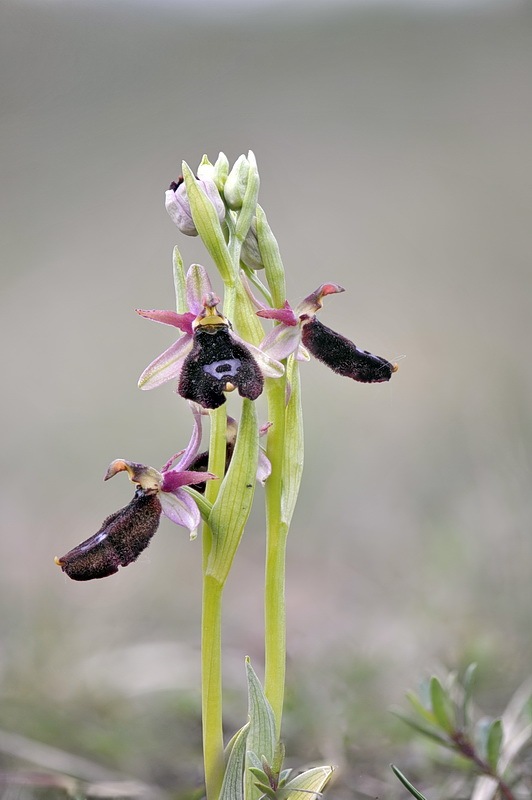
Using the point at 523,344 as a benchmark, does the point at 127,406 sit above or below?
below

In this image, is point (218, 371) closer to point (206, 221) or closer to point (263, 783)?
point (206, 221)

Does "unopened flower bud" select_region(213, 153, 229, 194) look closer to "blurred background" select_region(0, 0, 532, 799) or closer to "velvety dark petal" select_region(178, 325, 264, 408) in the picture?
"velvety dark petal" select_region(178, 325, 264, 408)

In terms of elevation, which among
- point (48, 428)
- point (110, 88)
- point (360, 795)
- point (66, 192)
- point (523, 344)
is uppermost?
point (110, 88)

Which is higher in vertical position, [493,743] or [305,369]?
[305,369]

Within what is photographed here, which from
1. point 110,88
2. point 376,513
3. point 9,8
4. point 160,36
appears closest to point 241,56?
point 160,36

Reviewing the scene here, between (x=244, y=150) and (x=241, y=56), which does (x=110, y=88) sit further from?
(x=244, y=150)

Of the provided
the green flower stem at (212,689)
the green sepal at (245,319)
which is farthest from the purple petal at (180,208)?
the green flower stem at (212,689)

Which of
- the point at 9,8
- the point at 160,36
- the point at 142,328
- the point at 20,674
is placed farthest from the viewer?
the point at 160,36

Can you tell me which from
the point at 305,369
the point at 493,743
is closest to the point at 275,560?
the point at 493,743
